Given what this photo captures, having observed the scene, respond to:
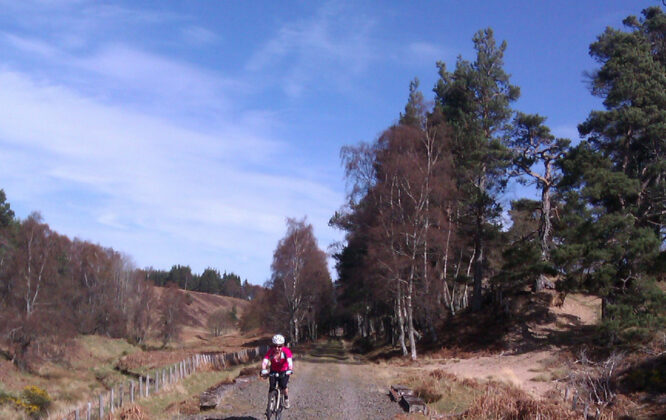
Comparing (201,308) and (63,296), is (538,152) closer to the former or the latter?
(63,296)

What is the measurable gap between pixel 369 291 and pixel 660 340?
67.9 feet

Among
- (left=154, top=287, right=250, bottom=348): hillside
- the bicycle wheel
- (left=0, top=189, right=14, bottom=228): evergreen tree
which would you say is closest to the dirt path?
the bicycle wheel

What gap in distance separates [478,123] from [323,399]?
24.1m

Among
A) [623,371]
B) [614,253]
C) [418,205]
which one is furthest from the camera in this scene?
[418,205]

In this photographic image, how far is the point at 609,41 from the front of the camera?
29.0 metres

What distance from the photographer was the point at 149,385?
1952 centimetres

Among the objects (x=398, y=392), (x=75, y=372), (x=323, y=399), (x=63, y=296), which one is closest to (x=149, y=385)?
(x=323, y=399)

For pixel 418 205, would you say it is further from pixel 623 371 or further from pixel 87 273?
pixel 87 273

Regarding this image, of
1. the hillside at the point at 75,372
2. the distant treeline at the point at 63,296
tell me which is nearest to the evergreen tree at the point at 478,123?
the hillside at the point at 75,372

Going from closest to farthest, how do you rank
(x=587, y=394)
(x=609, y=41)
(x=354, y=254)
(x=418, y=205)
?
1. (x=587, y=394)
2. (x=609, y=41)
3. (x=418, y=205)
4. (x=354, y=254)

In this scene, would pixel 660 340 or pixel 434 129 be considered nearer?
pixel 660 340

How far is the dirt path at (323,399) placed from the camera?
13.8 metres

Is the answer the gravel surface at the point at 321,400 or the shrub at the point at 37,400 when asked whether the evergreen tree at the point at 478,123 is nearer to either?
the gravel surface at the point at 321,400

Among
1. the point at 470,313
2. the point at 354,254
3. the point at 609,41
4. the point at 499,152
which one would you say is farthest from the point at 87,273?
the point at 609,41
